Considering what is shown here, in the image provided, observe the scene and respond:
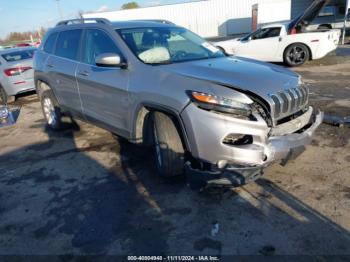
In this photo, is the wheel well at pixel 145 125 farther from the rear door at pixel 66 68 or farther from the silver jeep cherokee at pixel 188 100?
the rear door at pixel 66 68

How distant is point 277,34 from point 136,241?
10.3 metres

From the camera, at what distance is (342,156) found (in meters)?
4.10

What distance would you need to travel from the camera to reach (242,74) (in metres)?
3.33

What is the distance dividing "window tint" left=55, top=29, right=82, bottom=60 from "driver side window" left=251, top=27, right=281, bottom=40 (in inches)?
324

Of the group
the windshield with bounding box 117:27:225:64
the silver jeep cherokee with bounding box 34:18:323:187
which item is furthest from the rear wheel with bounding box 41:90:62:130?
the windshield with bounding box 117:27:225:64

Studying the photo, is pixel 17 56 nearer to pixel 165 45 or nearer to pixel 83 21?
pixel 83 21

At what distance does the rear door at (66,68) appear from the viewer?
484 centimetres

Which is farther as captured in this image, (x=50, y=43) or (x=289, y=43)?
(x=289, y=43)

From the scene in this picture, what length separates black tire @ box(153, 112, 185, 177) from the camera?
136 inches

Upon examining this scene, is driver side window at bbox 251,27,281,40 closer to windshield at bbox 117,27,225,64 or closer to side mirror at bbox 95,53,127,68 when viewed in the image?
windshield at bbox 117,27,225,64

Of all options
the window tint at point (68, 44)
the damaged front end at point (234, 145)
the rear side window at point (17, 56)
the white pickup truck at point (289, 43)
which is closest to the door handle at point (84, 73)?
the window tint at point (68, 44)

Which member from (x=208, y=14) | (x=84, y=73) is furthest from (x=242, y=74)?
(x=208, y=14)

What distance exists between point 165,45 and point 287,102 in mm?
1785

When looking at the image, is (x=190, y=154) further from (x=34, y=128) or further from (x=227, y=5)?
(x=227, y=5)
